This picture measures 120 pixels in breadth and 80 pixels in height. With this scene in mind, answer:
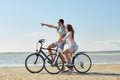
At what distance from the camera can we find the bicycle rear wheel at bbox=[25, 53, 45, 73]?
570 inches

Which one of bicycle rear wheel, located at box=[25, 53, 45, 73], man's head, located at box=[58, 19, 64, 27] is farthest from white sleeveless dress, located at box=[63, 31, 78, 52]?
bicycle rear wheel, located at box=[25, 53, 45, 73]

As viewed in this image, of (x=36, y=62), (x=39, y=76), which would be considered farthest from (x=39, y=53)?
(x=39, y=76)

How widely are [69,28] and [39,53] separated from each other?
1430mm

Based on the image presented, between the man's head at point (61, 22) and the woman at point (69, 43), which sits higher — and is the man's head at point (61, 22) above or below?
above

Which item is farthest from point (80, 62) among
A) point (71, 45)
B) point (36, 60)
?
point (36, 60)

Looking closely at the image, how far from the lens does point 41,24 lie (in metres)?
14.6

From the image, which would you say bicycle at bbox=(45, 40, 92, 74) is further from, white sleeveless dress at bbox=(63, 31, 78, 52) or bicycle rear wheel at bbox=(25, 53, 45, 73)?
bicycle rear wheel at bbox=(25, 53, 45, 73)

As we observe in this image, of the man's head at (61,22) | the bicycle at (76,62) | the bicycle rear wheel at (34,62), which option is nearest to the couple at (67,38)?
the man's head at (61,22)

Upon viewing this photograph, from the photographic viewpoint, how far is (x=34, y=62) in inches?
575

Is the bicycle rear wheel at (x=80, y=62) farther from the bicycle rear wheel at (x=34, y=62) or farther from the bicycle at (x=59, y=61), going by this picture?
the bicycle rear wheel at (x=34, y=62)

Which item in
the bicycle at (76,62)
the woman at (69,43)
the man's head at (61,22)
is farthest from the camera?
the man's head at (61,22)

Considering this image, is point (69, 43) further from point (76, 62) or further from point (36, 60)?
point (36, 60)

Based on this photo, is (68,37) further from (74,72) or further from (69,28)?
(74,72)

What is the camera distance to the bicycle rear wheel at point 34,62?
1448cm
